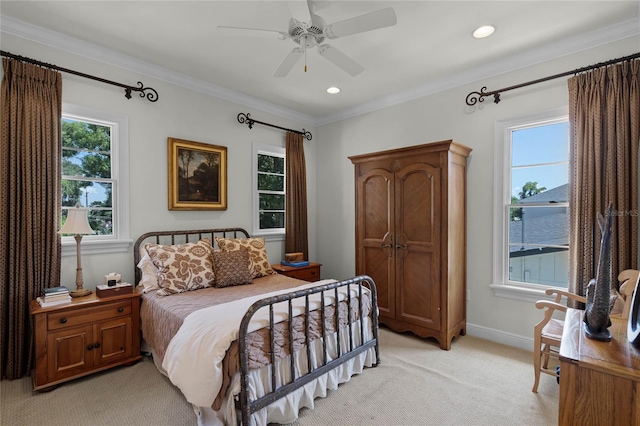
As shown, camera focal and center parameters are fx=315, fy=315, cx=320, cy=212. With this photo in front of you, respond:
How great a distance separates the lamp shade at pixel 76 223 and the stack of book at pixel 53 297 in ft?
1.52

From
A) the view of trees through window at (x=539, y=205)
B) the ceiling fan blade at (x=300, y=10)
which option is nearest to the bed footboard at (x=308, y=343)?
the view of trees through window at (x=539, y=205)

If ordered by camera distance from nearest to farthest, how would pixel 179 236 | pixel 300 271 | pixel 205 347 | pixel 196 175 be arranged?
1. pixel 205 347
2. pixel 179 236
3. pixel 196 175
4. pixel 300 271

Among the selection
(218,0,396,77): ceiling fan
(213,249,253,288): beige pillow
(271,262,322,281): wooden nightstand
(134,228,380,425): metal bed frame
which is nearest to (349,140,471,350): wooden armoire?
(134,228,380,425): metal bed frame

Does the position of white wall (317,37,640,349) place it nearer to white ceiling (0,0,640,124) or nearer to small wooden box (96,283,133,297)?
white ceiling (0,0,640,124)

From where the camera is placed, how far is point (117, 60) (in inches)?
122

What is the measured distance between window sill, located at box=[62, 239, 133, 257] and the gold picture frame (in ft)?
1.96

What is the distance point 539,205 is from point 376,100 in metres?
2.33

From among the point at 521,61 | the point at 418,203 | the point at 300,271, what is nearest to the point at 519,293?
the point at 418,203

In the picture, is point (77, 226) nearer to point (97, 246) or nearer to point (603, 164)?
point (97, 246)

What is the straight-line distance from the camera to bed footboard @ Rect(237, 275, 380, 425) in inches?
70.1

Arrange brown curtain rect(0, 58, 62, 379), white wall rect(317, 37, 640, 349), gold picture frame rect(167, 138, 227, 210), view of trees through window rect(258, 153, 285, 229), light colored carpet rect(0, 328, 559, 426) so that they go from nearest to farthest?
light colored carpet rect(0, 328, 559, 426), brown curtain rect(0, 58, 62, 379), white wall rect(317, 37, 640, 349), gold picture frame rect(167, 138, 227, 210), view of trees through window rect(258, 153, 285, 229)

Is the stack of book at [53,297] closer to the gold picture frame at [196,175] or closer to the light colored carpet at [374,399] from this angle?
the light colored carpet at [374,399]

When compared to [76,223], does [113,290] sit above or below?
below

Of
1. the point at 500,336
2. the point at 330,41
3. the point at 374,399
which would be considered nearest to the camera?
the point at 374,399
